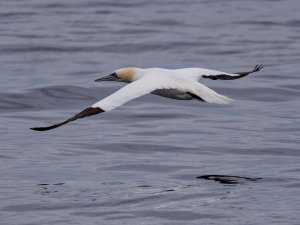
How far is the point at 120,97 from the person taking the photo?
1320 centimetres

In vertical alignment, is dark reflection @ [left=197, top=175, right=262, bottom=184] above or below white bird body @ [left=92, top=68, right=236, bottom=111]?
below

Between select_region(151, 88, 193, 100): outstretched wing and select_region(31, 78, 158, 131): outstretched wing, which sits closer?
select_region(31, 78, 158, 131): outstretched wing

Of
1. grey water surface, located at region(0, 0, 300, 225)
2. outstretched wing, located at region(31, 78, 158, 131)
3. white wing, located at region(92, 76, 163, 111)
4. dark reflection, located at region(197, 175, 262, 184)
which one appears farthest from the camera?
dark reflection, located at region(197, 175, 262, 184)

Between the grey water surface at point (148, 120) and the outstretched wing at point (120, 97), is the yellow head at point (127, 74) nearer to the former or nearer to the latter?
the grey water surface at point (148, 120)

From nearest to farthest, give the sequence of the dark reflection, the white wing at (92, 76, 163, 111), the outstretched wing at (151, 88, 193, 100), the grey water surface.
A: the grey water surface < the white wing at (92, 76, 163, 111) < the dark reflection < the outstretched wing at (151, 88, 193, 100)

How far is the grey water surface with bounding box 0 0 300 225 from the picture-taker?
12.8 meters

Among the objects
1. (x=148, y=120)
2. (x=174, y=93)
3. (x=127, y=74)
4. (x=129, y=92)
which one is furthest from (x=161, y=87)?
(x=148, y=120)

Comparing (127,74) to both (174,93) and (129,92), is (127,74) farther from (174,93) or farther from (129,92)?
(129,92)

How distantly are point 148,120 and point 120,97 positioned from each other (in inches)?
205

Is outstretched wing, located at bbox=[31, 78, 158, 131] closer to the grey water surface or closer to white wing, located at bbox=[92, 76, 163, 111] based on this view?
white wing, located at bbox=[92, 76, 163, 111]

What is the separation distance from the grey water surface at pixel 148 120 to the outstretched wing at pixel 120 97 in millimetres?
916

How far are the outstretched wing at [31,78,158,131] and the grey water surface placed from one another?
3.01 feet

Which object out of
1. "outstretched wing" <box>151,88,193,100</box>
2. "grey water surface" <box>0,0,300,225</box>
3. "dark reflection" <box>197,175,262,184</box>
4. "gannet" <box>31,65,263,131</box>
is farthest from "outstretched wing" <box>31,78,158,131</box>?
"dark reflection" <box>197,175,262,184</box>

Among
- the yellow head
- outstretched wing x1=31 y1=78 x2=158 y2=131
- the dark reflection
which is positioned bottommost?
the dark reflection
